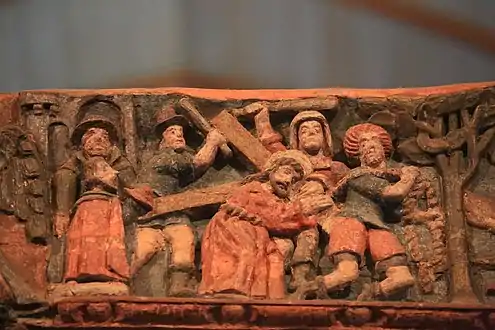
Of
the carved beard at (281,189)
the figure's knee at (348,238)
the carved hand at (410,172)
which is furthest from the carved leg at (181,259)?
the carved hand at (410,172)

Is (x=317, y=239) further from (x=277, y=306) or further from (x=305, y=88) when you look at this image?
(x=305, y=88)

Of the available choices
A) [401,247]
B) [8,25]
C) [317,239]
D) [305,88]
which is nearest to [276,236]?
[317,239]

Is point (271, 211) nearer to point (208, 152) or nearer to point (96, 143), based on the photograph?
point (208, 152)

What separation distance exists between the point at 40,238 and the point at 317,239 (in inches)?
30.3

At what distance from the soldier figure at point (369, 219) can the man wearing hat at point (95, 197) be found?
53 cm

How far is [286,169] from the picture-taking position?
3.88 m

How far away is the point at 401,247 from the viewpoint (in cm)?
374

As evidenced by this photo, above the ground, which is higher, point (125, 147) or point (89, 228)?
point (125, 147)

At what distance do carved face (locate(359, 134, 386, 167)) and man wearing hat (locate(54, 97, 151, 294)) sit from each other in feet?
2.10

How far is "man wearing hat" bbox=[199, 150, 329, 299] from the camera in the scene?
11.8 ft

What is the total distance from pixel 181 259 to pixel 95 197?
0.32 meters

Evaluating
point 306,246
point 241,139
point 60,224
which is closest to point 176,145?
point 241,139

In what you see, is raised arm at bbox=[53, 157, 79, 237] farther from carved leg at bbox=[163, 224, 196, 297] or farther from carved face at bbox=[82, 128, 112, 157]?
carved leg at bbox=[163, 224, 196, 297]

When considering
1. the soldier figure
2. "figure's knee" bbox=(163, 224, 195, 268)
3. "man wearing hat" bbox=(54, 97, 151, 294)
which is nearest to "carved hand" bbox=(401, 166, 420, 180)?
the soldier figure
